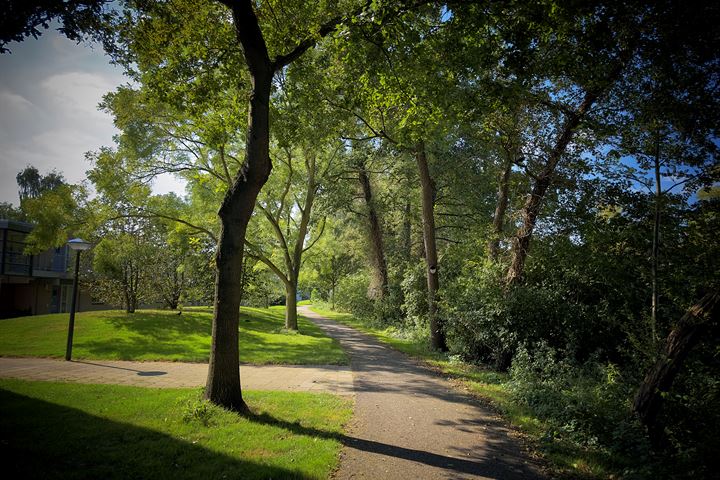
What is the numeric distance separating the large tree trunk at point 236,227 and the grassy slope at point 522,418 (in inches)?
193

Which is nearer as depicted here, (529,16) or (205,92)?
(529,16)

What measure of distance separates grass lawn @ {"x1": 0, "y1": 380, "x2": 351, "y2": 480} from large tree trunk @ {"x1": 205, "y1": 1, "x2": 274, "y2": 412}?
0.50 metres

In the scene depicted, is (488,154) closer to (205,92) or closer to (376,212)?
(376,212)

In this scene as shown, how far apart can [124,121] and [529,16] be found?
14484 millimetres

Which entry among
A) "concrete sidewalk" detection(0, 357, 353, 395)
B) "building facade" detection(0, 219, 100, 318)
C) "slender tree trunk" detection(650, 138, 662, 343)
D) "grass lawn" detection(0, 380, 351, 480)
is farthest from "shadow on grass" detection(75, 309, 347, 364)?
"building facade" detection(0, 219, 100, 318)

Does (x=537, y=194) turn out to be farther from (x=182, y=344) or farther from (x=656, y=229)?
(x=182, y=344)

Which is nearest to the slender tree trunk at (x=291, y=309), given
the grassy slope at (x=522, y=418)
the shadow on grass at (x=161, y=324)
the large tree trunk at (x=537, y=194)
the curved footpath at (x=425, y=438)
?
the shadow on grass at (x=161, y=324)

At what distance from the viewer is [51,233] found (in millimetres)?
14391

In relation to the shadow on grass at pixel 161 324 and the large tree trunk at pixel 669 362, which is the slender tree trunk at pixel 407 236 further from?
the large tree trunk at pixel 669 362

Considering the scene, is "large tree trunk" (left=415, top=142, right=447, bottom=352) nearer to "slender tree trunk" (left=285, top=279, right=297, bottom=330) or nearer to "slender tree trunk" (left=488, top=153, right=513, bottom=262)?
"slender tree trunk" (left=488, top=153, right=513, bottom=262)

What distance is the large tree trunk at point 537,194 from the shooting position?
9.60 metres

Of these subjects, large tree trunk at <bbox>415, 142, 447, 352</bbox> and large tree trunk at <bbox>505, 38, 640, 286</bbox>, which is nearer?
large tree trunk at <bbox>505, 38, 640, 286</bbox>

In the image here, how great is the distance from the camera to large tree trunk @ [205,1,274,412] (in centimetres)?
627

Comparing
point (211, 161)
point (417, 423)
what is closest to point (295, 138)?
point (417, 423)
